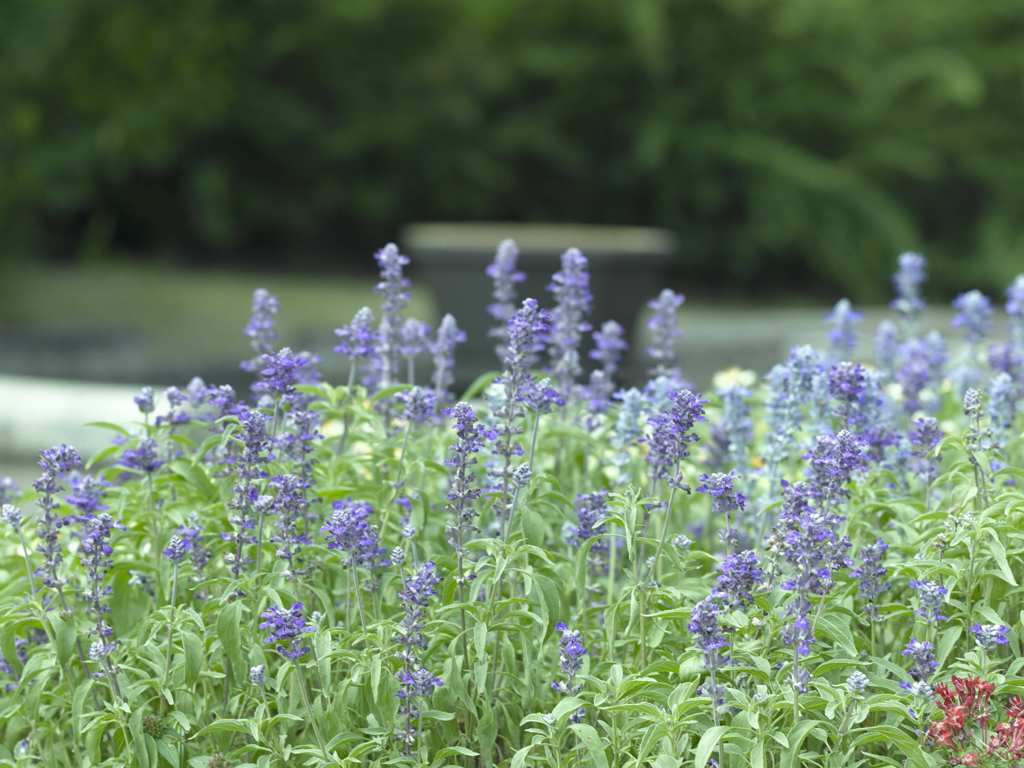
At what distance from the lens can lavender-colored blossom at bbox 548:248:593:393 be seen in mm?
3145

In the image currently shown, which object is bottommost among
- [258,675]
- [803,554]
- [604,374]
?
[258,675]

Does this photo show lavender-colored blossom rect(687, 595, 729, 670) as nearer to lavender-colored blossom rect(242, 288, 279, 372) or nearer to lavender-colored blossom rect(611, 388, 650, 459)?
lavender-colored blossom rect(611, 388, 650, 459)

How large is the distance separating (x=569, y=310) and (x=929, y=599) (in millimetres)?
1230

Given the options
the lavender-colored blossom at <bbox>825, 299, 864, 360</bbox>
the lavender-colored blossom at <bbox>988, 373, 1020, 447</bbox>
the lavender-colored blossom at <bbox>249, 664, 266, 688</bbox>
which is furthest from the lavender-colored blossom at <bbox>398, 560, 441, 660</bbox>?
the lavender-colored blossom at <bbox>825, 299, 864, 360</bbox>

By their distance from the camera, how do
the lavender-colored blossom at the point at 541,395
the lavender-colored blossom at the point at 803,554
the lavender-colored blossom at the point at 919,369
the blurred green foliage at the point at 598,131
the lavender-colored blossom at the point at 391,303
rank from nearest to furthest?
the lavender-colored blossom at the point at 803,554
the lavender-colored blossom at the point at 541,395
the lavender-colored blossom at the point at 391,303
the lavender-colored blossom at the point at 919,369
the blurred green foliage at the point at 598,131

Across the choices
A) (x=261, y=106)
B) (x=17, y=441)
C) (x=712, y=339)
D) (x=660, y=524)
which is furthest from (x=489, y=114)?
(x=660, y=524)

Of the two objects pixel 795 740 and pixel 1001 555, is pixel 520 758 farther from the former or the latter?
pixel 1001 555

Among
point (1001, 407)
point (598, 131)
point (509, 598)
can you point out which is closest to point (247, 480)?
point (509, 598)

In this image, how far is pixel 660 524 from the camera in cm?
308

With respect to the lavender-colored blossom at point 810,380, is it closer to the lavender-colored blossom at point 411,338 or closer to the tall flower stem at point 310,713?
the lavender-colored blossom at point 411,338

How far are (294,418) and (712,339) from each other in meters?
9.47

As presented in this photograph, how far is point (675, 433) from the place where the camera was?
2377 mm

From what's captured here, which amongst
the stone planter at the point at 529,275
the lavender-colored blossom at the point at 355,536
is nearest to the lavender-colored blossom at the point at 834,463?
the lavender-colored blossom at the point at 355,536

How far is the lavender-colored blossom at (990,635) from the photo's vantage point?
7.24 feet
